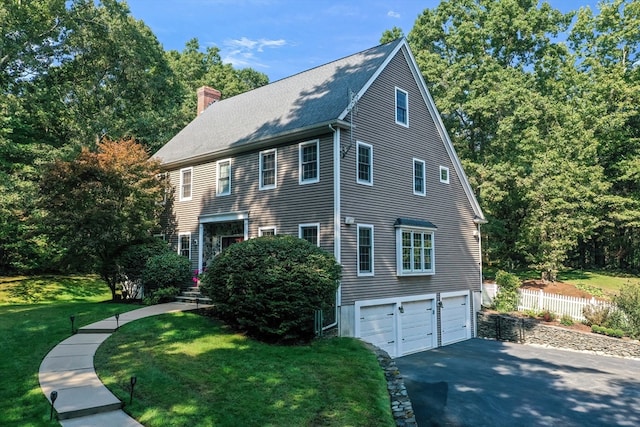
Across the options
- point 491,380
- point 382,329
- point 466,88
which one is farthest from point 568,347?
point 466,88

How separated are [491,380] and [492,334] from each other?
7607 mm

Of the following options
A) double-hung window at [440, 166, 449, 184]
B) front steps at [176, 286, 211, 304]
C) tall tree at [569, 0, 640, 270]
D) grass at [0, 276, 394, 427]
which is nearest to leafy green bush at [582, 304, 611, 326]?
double-hung window at [440, 166, 449, 184]

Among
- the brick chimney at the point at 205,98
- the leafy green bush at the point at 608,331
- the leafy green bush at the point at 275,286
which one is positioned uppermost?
the brick chimney at the point at 205,98

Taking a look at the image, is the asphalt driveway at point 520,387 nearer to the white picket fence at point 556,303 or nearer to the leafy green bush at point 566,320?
the leafy green bush at point 566,320

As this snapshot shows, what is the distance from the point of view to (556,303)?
62.2 ft

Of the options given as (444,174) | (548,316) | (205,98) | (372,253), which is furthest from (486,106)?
(372,253)

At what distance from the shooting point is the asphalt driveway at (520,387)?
9297mm

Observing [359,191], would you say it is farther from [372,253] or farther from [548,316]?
[548,316]

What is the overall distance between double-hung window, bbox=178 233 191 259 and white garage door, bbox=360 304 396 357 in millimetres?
8562

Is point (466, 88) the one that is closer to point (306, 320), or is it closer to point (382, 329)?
point (382, 329)

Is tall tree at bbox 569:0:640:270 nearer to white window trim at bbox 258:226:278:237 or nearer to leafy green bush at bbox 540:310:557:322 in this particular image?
leafy green bush at bbox 540:310:557:322

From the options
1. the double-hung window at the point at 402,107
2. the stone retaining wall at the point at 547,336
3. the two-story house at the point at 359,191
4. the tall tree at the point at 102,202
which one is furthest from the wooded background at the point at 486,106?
the double-hung window at the point at 402,107

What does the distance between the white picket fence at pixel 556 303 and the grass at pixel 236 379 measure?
12.4 meters

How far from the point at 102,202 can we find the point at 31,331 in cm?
627
